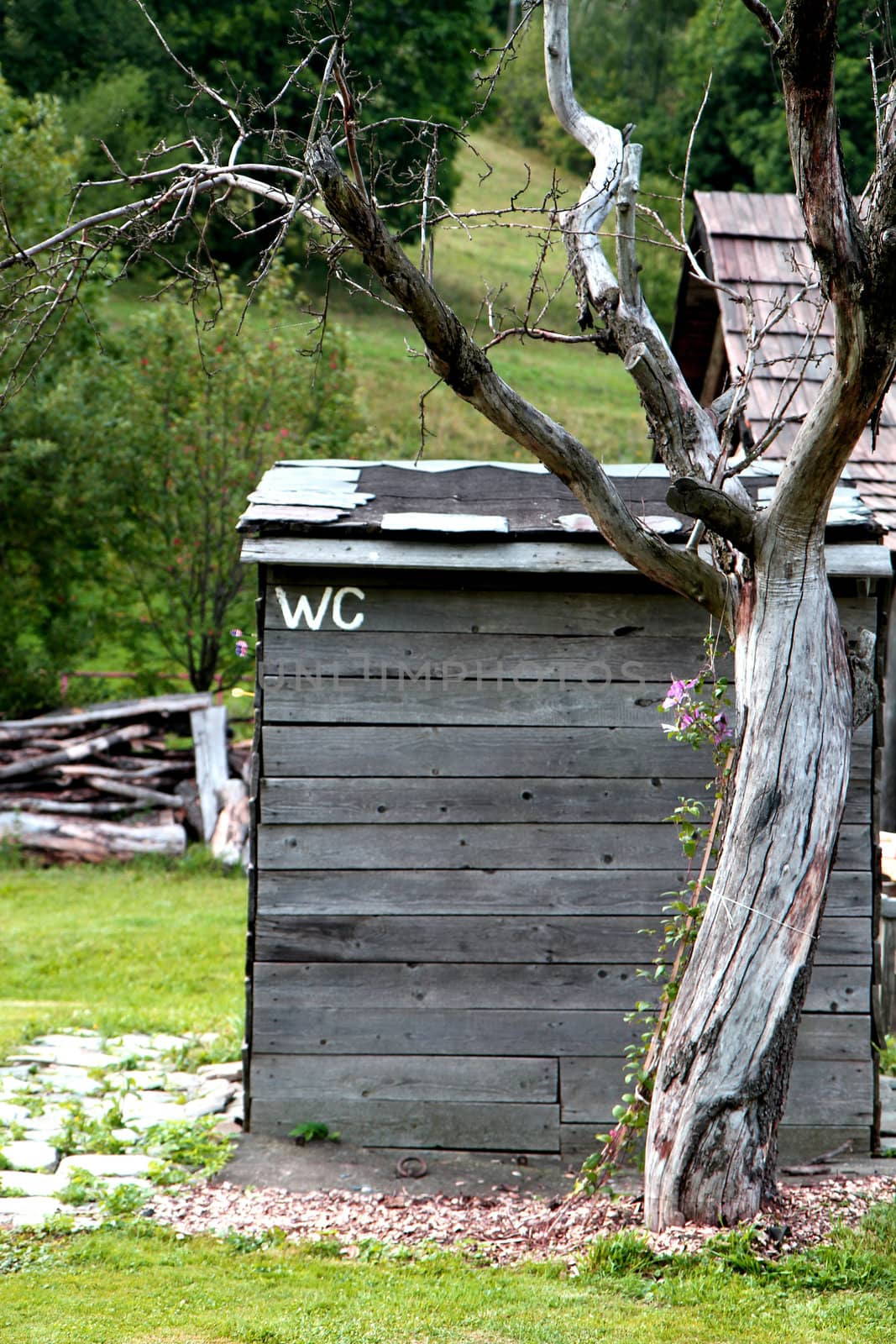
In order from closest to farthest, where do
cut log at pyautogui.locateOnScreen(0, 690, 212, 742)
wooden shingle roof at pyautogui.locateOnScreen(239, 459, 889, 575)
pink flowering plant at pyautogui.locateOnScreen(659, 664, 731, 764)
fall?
pink flowering plant at pyautogui.locateOnScreen(659, 664, 731, 764) → wooden shingle roof at pyautogui.locateOnScreen(239, 459, 889, 575) → cut log at pyautogui.locateOnScreen(0, 690, 212, 742)

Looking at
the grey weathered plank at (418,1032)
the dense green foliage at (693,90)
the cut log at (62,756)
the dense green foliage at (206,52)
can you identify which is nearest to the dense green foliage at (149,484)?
the cut log at (62,756)

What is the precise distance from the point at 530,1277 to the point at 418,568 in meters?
2.90

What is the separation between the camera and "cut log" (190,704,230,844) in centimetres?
1321

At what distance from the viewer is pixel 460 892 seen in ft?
18.7

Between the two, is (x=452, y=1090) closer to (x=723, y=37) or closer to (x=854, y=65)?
(x=854, y=65)

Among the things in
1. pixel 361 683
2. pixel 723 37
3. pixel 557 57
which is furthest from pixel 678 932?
pixel 723 37

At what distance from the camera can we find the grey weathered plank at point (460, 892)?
5.71 m

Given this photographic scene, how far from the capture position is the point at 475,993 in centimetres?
570

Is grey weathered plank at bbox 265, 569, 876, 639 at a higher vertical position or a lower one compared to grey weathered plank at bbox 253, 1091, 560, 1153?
higher

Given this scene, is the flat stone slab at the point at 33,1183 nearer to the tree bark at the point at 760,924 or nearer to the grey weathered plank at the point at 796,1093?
the grey weathered plank at the point at 796,1093

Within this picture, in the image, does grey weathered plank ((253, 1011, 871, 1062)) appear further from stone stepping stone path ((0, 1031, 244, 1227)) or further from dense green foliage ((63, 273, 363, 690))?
dense green foliage ((63, 273, 363, 690))

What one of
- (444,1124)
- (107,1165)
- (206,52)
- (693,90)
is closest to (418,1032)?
(444,1124)

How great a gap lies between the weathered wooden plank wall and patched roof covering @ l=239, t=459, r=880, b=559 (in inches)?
11.0

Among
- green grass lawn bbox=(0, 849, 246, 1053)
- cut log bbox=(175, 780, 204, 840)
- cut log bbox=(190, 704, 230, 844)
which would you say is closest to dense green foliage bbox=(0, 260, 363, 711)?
cut log bbox=(190, 704, 230, 844)
